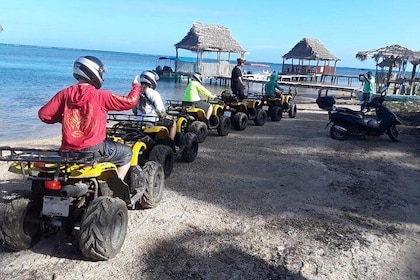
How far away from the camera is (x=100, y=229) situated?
3.50 m

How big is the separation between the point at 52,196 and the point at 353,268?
9.40 ft

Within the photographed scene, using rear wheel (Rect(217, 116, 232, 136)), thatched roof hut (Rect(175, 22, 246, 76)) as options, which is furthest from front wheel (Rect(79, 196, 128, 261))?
thatched roof hut (Rect(175, 22, 246, 76))

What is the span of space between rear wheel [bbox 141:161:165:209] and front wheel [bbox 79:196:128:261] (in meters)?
1.09

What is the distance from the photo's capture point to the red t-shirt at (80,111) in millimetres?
3677

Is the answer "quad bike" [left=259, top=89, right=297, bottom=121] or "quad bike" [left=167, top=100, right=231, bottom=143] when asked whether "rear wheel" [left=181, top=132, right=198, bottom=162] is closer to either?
"quad bike" [left=167, top=100, right=231, bottom=143]

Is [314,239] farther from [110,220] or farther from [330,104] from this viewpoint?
[330,104]

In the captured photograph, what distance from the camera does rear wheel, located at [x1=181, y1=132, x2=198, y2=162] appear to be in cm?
707

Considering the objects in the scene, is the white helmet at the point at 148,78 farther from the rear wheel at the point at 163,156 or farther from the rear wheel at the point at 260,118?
the rear wheel at the point at 260,118

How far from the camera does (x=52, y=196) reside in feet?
11.6

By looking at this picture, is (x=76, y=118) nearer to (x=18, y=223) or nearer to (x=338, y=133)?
(x=18, y=223)

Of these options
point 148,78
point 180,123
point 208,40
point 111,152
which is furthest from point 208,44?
point 111,152

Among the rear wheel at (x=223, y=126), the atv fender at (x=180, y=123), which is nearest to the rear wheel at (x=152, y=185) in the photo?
the atv fender at (x=180, y=123)

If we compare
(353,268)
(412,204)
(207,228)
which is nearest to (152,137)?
(207,228)

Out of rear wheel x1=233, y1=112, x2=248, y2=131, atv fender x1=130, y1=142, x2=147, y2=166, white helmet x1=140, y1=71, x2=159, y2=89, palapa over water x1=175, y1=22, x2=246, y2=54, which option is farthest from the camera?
palapa over water x1=175, y1=22, x2=246, y2=54
